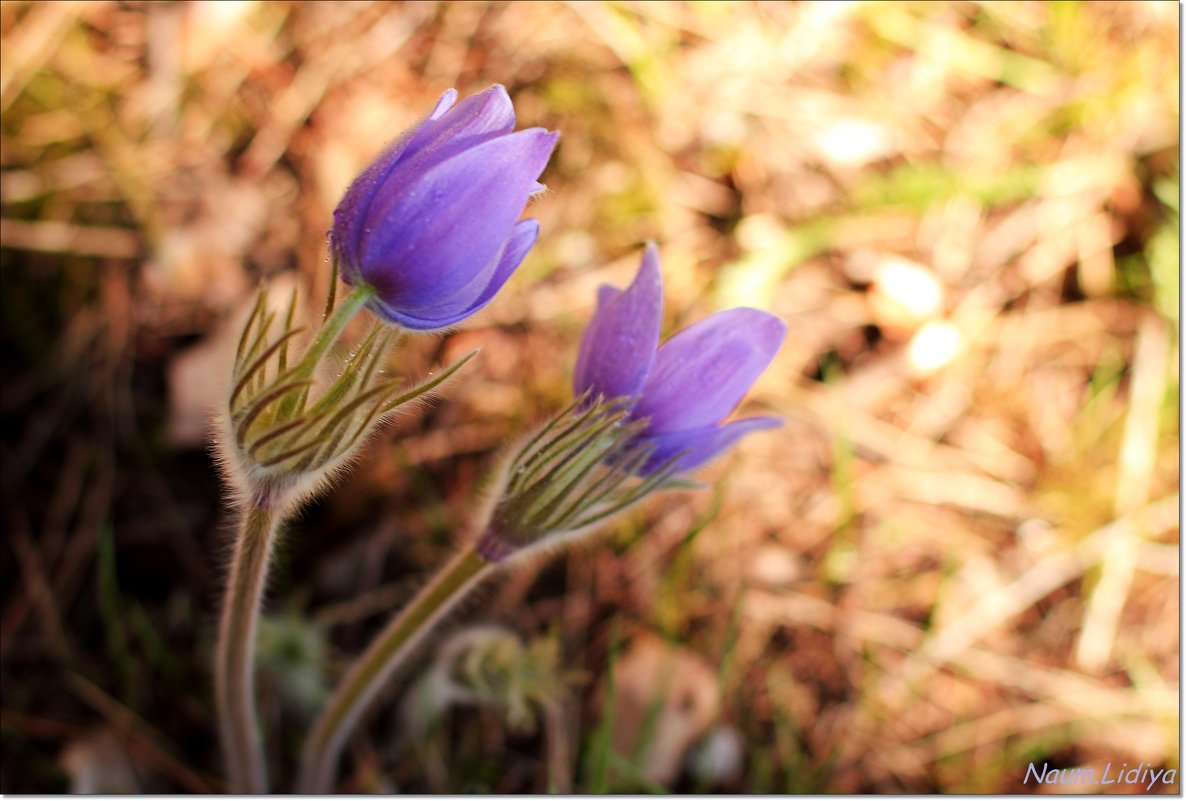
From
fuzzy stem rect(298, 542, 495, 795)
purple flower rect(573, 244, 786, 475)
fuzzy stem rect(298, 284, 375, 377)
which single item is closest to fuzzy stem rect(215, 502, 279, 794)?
fuzzy stem rect(298, 542, 495, 795)

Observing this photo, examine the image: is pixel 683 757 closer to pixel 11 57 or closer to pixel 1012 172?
pixel 1012 172

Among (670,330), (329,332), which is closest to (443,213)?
(329,332)

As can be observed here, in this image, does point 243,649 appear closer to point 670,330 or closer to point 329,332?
point 329,332

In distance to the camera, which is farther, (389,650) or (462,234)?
(389,650)

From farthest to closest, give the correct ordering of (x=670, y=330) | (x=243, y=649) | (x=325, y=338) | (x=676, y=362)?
(x=670, y=330) → (x=243, y=649) → (x=676, y=362) → (x=325, y=338)

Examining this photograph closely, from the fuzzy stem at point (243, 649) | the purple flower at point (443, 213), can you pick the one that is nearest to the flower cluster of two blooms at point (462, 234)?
the purple flower at point (443, 213)

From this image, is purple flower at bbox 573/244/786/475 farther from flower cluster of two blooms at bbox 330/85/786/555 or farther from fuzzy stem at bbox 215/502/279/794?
fuzzy stem at bbox 215/502/279/794

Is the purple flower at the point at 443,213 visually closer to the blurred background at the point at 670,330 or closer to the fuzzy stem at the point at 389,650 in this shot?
the fuzzy stem at the point at 389,650
